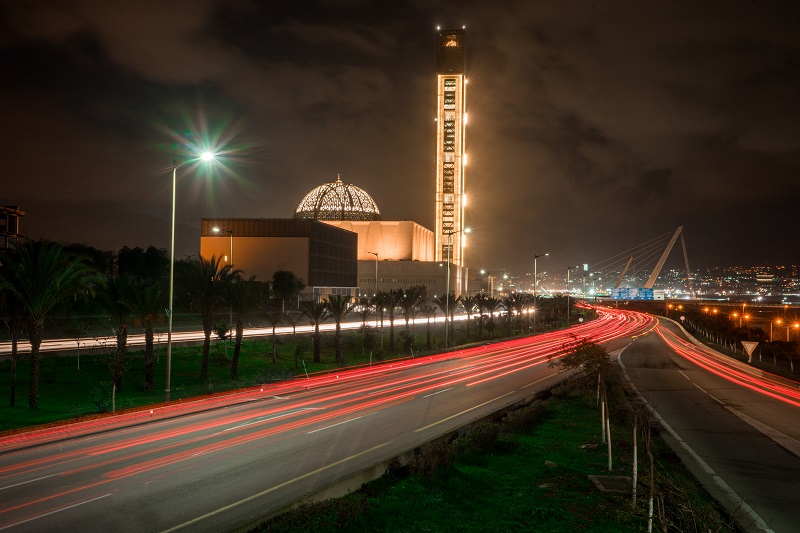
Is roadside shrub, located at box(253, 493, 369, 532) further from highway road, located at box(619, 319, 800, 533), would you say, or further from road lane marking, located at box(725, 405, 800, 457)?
road lane marking, located at box(725, 405, 800, 457)

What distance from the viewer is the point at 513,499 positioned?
11312 mm

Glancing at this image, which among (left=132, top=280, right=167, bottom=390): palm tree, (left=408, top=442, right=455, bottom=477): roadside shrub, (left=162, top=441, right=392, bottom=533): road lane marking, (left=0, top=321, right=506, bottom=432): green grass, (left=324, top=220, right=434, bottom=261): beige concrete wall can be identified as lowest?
(left=0, top=321, right=506, bottom=432): green grass

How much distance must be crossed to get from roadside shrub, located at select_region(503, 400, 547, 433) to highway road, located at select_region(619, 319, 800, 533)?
4.03 metres

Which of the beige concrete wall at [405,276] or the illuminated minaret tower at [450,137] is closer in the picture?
the beige concrete wall at [405,276]

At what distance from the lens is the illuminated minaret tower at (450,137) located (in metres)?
136

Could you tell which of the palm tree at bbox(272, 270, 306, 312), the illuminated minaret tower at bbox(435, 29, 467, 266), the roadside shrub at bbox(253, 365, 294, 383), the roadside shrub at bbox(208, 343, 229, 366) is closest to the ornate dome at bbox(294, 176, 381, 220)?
the illuminated minaret tower at bbox(435, 29, 467, 266)

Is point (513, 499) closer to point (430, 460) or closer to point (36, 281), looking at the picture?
point (430, 460)

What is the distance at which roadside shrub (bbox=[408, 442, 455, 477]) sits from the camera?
12477 mm

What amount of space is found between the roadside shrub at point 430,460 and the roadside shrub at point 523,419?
488 cm

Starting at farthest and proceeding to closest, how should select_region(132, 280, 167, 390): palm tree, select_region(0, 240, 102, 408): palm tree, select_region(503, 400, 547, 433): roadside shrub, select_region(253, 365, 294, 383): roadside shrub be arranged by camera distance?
select_region(253, 365, 294, 383): roadside shrub < select_region(132, 280, 167, 390): palm tree < select_region(0, 240, 102, 408): palm tree < select_region(503, 400, 547, 433): roadside shrub

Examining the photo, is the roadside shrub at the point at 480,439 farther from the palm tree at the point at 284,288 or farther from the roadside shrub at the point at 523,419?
the palm tree at the point at 284,288

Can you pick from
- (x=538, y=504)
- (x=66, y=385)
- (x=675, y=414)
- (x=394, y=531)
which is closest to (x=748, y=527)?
(x=538, y=504)

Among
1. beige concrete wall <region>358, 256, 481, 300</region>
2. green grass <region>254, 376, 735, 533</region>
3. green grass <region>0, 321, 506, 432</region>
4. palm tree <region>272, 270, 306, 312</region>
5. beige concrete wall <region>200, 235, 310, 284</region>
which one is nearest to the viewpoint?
green grass <region>254, 376, 735, 533</region>

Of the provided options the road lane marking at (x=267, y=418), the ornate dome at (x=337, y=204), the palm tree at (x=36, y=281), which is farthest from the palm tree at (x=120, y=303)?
the ornate dome at (x=337, y=204)
